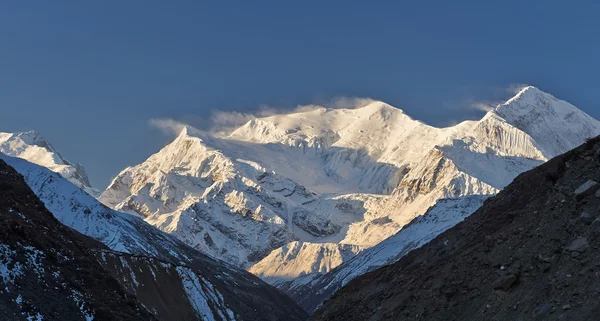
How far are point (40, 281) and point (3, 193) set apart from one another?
1712 cm

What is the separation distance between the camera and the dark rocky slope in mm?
56781

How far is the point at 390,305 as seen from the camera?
5103 cm

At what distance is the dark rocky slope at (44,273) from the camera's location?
56781 millimetres

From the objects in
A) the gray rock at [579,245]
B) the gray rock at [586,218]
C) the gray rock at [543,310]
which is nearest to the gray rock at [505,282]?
the gray rock at [579,245]

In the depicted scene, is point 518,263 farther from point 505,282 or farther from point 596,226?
point 596,226

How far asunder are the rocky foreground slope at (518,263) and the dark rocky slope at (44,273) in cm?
1988

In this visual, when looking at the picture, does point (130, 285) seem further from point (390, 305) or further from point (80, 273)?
point (390, 305)

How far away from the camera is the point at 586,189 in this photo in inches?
1596

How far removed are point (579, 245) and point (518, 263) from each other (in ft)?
14.3

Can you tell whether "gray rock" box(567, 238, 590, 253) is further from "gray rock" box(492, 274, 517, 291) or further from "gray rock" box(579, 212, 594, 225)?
"gray rock" box(492, 274, 517, 291)

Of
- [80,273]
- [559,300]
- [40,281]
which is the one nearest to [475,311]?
[559,300]

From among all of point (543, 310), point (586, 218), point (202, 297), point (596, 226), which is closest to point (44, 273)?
point (543, 310)

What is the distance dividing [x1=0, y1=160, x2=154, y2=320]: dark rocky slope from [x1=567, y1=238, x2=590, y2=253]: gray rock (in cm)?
3453

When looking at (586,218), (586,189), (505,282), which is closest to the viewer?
(586,218)
